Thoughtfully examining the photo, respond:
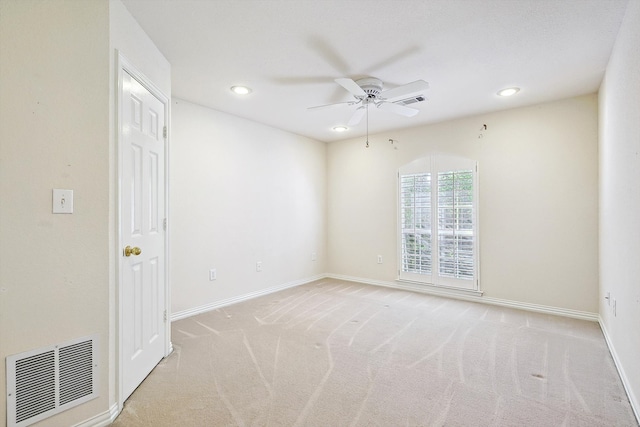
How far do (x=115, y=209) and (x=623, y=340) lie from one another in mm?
3495

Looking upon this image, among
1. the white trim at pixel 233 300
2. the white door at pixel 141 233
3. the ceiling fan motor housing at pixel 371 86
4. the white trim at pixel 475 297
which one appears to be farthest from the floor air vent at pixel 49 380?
the white trim at pixel 475 297

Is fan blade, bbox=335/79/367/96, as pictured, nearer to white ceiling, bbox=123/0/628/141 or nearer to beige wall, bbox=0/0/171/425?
white ceiling, bbox=123/0/628/141

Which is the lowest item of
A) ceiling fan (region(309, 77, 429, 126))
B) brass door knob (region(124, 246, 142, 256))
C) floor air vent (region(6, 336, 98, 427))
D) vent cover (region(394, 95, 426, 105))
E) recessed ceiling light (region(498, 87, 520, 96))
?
floor air vent (region(6, 336, 98, 427))

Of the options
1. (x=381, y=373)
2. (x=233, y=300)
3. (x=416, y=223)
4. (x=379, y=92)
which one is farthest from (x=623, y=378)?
(x=233, y=300)

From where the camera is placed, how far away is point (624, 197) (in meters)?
2.17

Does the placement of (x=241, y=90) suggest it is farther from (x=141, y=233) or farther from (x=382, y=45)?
(x=141, y=233)

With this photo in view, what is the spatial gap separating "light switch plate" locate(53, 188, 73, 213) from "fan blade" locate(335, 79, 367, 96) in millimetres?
1986

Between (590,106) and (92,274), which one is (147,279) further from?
(590,106)

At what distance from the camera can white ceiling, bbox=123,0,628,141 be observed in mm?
1994

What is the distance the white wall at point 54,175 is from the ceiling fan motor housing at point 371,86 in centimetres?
203

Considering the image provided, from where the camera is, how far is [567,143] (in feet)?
11.7

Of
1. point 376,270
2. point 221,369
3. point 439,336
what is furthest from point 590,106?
point 221,369

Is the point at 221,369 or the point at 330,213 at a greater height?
the point at 330,213

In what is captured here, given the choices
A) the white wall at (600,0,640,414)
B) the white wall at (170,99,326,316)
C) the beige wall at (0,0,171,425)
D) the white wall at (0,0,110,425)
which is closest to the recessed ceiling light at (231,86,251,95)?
the white wall at (170,99,326,316)
